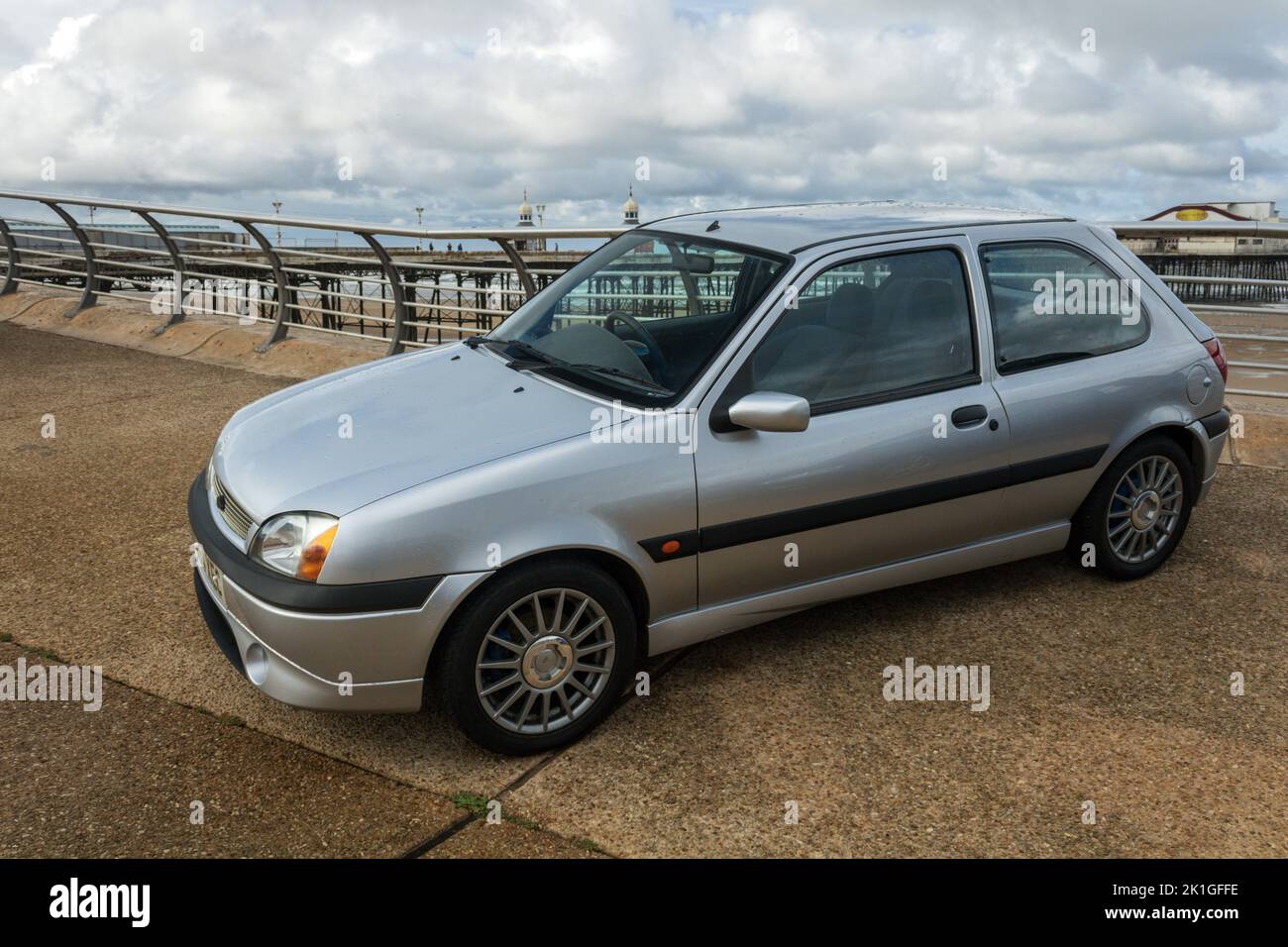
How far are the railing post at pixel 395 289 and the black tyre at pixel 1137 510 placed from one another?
6.08 meters

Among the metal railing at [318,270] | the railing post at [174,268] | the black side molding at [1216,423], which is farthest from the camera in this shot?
the railing post at [174,268]

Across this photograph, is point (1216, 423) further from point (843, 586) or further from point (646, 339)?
point (646, 339)

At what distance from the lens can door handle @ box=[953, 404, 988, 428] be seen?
12.7 feet

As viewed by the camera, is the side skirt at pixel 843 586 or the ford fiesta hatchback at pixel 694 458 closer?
the ford fiesta hatchback at pixel 694 458

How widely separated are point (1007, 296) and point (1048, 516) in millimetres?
901

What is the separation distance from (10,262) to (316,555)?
11.7m

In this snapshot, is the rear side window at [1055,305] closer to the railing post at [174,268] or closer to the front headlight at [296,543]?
the front headlight at [296,543]

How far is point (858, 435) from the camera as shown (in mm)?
3650

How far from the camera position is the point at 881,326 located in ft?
12.6

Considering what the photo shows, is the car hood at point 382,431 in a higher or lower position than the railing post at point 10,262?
lower

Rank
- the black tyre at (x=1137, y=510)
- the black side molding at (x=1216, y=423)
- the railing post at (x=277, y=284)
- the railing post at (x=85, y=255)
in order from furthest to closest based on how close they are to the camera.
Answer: the railing post at (x=85, y=255)
the railing post at (x=277, y=284)
the black side molding at (x=1216, y=423)
the black tyre at (x=1137, y=510)

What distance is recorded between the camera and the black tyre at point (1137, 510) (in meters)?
4.40

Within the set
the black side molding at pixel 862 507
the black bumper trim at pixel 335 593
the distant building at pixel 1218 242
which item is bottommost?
the black bumper trim at pixel 335 593

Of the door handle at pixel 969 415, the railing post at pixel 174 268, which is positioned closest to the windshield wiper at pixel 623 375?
the door handle at pixel 969 415
